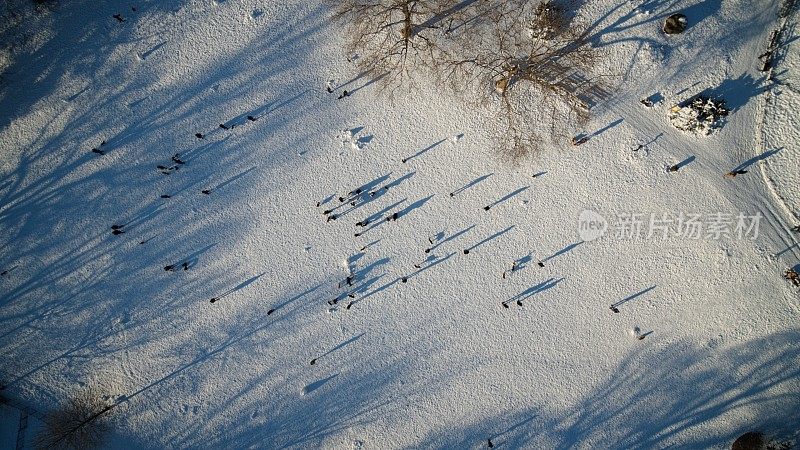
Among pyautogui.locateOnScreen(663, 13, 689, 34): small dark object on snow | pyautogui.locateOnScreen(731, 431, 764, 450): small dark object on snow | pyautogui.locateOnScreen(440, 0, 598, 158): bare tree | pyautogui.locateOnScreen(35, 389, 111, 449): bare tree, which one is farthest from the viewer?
pyautogui.locateOnScreen(35, 389, 111, 449): bare tree

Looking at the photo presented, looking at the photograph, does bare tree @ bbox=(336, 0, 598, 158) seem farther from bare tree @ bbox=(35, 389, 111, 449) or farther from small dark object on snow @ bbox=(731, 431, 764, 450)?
bare tree @ bbox=(35, 389, 111, 449)

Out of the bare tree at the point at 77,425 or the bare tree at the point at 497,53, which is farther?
the bare tree at the point at 77,425

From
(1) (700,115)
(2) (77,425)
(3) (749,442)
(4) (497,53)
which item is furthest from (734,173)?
(2) (77,425)

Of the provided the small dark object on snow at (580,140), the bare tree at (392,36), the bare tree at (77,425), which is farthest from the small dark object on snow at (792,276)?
the bare tree at (77,425)

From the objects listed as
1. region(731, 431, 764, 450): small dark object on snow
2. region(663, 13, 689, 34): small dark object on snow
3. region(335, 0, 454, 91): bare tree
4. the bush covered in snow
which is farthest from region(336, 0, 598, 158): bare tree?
region(731, 431, 764, 450): small dark object on snow

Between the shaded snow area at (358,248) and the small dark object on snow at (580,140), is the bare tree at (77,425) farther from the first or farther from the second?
the small dark object on snow at (580,140)

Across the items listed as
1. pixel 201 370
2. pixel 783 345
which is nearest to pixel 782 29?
pixel 783 345

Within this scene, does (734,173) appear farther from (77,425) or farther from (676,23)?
(77,425)
